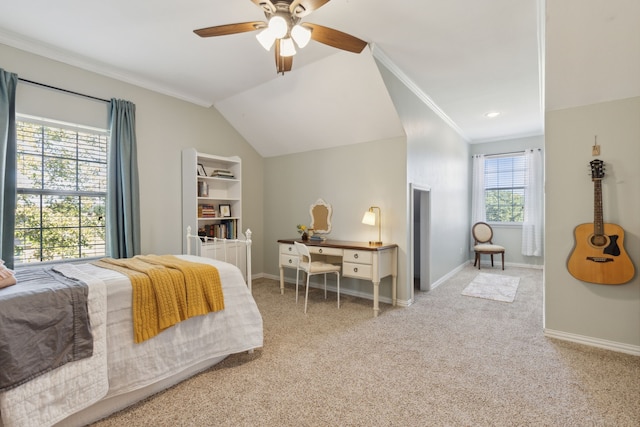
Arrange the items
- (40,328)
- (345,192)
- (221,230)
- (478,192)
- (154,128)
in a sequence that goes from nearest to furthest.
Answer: (40,328) < (154,128) < (345,192) < (221,230) < (478,192)

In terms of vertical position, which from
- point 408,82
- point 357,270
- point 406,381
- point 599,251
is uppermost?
point 408,82

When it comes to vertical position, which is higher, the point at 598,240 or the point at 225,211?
the point at 225,211

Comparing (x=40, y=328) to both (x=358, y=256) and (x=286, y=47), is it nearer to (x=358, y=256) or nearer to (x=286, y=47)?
(x=286, y=47)

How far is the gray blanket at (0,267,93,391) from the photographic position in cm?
134

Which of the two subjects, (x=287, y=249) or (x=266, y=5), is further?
(x=287, y=249)

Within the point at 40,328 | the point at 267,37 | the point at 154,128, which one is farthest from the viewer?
the point at 154,128

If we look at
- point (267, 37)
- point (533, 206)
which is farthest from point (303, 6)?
point (533, 206)

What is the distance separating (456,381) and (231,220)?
3471 millimetres

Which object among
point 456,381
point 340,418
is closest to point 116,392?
point 340,418

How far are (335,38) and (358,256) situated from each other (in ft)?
7.22

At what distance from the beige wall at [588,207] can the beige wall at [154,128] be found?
4.00 metres

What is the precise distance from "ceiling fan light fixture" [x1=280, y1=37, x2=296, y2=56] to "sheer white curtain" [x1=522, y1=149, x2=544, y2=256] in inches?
229

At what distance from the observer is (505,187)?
6.24 meters

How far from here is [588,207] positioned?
257 cm
